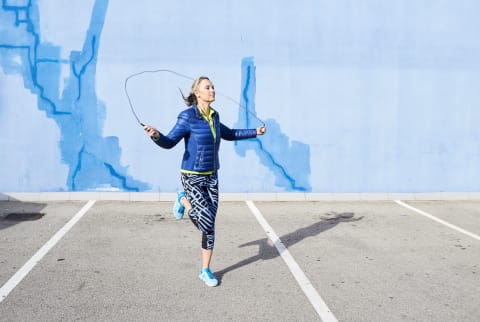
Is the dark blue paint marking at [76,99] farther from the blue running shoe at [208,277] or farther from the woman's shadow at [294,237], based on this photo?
the blue running shoe at [208,277]

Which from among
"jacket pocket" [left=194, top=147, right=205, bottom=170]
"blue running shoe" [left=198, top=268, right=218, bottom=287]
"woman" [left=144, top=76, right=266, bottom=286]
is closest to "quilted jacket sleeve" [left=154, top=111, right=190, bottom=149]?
"woman" [left=144, top=76, right=266, bottom=286]

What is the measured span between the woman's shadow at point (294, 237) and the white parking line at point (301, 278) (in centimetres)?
8

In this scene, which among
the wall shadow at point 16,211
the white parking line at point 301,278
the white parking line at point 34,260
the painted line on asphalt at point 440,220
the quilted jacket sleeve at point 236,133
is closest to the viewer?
the white parking line at point 301,278

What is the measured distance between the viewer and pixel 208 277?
4.79 metres

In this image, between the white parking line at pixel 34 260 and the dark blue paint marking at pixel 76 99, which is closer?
the white parking line at pixel 34 260

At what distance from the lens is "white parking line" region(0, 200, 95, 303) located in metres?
4.57

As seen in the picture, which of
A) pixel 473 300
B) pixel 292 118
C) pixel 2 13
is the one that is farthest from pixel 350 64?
pixel 2 13

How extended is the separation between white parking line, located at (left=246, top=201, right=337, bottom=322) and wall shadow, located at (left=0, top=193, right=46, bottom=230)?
329 centimetres

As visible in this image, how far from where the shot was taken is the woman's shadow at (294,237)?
18.1 feet

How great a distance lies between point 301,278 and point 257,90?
14.5 ft

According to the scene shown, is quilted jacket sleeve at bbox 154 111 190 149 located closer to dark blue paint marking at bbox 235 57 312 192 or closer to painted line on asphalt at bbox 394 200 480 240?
dark blue paint marking at bbox 235 57 312 192

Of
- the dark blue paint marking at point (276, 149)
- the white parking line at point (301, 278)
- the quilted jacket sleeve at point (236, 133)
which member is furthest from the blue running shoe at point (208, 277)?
the dark blue paint marking at point (276, 149)

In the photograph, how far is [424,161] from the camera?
29.8 feet

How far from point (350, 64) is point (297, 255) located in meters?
4.27
